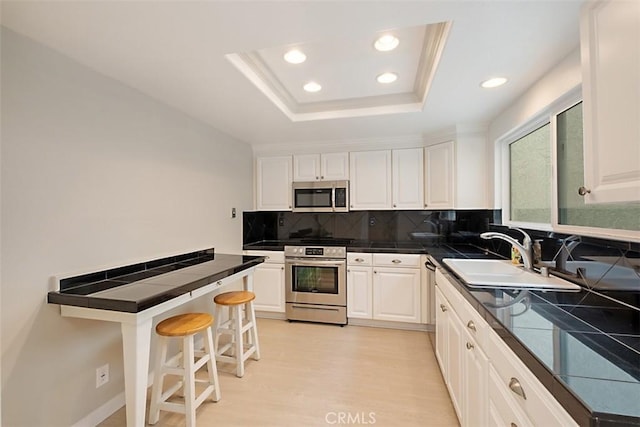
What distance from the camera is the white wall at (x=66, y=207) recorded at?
136 cm

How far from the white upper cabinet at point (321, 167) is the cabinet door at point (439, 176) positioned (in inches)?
38.3

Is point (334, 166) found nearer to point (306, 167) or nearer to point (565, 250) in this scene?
point (306, 167)

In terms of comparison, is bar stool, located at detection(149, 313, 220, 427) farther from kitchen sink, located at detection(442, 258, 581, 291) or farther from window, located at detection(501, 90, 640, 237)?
window, located at detection(501, 90, 640, 237)

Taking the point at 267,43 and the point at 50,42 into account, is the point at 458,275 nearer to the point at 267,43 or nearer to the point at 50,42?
the point at 267,43

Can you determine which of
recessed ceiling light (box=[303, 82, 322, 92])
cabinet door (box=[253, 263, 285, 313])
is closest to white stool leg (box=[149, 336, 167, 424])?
cabinet door (box=[253, 263, 285, 313])

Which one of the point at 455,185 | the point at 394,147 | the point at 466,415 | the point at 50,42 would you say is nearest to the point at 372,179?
the point at 394,147

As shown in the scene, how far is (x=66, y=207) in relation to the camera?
158cm

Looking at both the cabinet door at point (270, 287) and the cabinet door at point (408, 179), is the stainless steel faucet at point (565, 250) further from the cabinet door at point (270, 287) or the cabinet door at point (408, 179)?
the cabinet door at point (270, 287)

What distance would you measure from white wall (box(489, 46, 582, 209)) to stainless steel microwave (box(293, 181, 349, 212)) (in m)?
1.62

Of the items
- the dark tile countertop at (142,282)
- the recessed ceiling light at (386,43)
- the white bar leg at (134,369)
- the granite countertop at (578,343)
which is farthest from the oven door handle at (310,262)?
the recessed ceiling light at (386,43)

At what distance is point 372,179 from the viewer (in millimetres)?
3453

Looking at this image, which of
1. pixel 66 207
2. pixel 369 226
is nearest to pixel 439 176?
pixel 369 226

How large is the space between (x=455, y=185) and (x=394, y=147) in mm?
852
